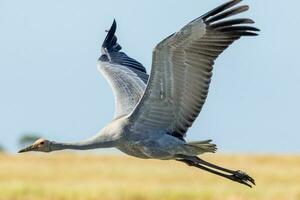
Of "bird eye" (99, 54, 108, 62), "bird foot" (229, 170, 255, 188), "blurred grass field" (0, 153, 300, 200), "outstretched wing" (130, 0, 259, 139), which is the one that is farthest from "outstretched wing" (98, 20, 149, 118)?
"blurred grass field" (0, 153, 300, 200)

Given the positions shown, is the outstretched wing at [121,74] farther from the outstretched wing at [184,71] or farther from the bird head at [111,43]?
the outstretched wing at [184,71]

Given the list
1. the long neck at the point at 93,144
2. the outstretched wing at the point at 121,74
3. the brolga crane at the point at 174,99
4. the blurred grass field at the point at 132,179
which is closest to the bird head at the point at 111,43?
the outstretched wing at the point at 121,74

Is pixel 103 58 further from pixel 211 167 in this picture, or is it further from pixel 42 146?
pixel 42 146

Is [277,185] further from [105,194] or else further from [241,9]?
[241,9]

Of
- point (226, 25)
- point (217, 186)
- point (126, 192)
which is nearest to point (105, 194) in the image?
point (126, 192)

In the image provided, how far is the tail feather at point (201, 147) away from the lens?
12852 millimetres

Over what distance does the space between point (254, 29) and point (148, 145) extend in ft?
5.41

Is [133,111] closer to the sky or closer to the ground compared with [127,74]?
closer to the ground

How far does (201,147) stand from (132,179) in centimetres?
1740

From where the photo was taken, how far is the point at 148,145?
42.8 ft

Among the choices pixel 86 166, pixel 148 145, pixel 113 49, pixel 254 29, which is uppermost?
pixel 86 166

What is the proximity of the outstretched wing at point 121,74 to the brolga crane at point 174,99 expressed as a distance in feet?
0.48

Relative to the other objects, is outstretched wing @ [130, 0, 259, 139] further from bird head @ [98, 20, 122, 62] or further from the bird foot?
bird head @ [98, 20, 122, 62]

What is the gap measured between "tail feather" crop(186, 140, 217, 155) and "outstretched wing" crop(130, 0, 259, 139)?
26 cm
